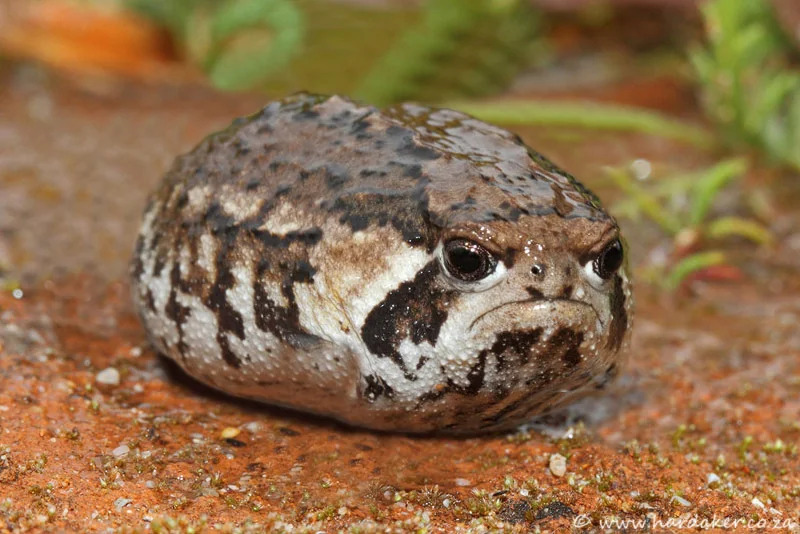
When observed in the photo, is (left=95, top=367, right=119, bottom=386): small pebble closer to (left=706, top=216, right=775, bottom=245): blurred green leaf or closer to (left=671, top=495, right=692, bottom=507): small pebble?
(left=671, top=495, right=692, bottom=507): small pebble

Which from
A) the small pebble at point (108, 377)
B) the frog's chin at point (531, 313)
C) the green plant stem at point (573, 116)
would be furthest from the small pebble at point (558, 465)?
the green plant stem at point (573, 116)

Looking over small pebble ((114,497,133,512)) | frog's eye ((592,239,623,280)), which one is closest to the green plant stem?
frog's eye ((592,239,623,280))

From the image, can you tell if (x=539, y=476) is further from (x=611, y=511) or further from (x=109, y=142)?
(x=109, y=142)

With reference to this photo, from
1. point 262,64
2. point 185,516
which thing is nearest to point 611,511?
point 185,516

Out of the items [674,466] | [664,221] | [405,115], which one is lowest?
[674,466]

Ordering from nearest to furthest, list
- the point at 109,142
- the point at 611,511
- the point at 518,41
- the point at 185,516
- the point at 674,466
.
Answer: the point at 185,516, the point at 611,511, the point at 674,466, the point at 109,142, the point at 518,41

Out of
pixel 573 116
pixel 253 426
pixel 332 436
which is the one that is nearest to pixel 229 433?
pixel 253 426

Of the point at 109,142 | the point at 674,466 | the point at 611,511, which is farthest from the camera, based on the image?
the point at 109,142

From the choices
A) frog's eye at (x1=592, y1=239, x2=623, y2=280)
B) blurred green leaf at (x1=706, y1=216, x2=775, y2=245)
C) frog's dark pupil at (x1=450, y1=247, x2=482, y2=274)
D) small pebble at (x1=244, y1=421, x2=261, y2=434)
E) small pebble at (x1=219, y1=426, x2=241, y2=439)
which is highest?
blurred green leaf at (x1=706, y1=216, x2=775, y2=245)
